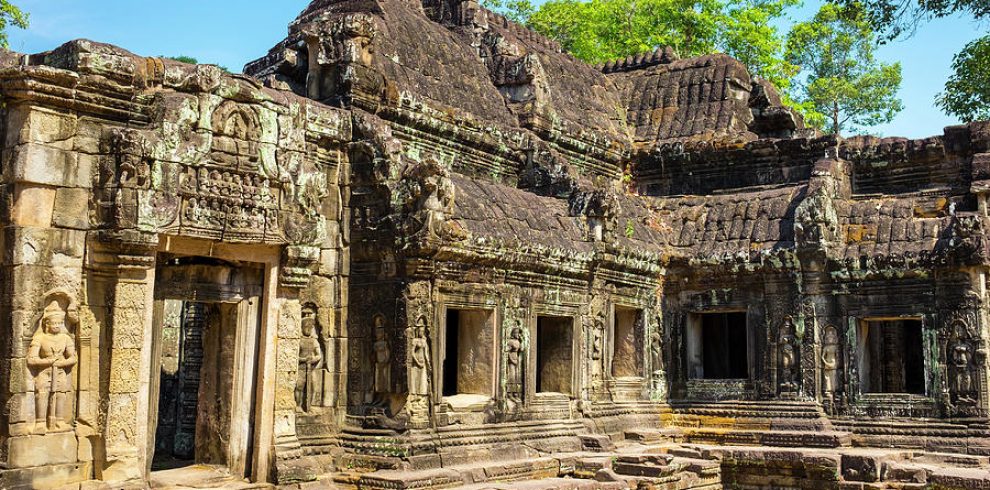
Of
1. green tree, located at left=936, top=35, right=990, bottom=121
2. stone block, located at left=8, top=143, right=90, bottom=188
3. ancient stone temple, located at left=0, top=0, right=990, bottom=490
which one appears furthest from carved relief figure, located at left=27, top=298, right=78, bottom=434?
green tree, located at left=936, top=35, right=990, bottom=121

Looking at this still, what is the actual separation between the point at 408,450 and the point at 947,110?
16785 mm

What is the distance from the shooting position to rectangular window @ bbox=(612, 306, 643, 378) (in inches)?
Answer: 634

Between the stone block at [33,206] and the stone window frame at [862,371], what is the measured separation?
10737mm

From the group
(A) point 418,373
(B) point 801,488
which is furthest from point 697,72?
(A) point 418,373

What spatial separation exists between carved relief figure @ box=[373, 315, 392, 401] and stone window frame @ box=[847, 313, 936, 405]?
700cm

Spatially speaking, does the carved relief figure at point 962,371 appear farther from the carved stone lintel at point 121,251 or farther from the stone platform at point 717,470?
the carved stone lintel at point 121,251

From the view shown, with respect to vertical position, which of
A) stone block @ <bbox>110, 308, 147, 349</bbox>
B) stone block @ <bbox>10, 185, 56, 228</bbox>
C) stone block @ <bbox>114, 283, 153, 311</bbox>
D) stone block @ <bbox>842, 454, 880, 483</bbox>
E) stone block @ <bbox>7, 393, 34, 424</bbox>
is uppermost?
stone block @ <bbox>10, 185, 56, 228</bbox>

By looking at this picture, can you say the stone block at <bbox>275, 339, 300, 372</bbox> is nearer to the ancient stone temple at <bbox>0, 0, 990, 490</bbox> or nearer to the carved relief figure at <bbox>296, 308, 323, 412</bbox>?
the ancient stone temple at <bbox>0, 0, 990, 490</bbox>

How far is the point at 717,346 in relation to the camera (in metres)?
A: 17.8

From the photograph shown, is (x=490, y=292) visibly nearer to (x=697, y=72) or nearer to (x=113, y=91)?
(x=113, y=91)

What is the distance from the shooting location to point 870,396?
1513 centimetres

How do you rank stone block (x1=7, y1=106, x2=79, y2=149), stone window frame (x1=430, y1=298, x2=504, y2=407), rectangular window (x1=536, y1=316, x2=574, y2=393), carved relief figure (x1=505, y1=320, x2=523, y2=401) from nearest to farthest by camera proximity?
stone block (x1=7, y1=106, x2=79, y2=149), stone window frame (x1=430, y1=298, x2=504, y2=407), carved relief figure (x1=505, y1=320, x2=523, y2=401), rectangular window (x1=536, y1=316, x2=574, y2=393)

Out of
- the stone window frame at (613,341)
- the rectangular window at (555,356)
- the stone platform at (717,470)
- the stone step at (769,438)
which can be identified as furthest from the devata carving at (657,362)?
the rectangular window at (555,356)

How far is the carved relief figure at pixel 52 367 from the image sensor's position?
909cm
